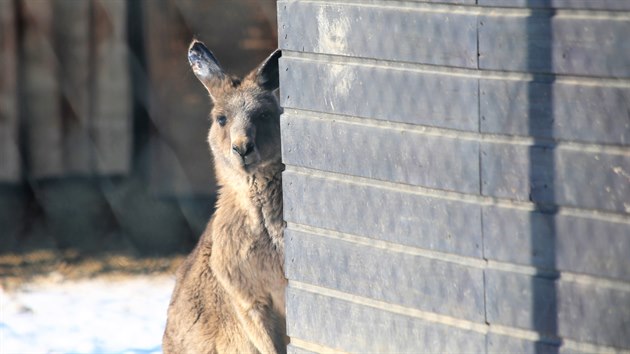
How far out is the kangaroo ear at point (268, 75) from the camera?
4.91 meters

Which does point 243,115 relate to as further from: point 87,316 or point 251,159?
point 87,316

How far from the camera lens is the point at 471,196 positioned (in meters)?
3.00

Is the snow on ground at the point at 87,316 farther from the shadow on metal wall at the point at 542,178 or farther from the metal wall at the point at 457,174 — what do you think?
the shadow on metal wall at the point at 542,178

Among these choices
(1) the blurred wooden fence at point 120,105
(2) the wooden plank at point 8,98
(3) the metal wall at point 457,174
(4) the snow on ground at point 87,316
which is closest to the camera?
(3) the metal wall at point 457,174

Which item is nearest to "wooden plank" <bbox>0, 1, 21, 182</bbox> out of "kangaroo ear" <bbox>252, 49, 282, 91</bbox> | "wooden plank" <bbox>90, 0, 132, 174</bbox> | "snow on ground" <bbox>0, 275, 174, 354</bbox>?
"wooden plank" <bbox>90, 0, 132, 174</bbox>

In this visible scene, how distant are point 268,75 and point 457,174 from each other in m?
2.07

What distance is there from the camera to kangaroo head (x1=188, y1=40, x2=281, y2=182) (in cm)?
480

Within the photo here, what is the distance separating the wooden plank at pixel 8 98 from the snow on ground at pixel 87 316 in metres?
0.83

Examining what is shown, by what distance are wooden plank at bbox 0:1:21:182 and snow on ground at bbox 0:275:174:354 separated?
0.83 meters

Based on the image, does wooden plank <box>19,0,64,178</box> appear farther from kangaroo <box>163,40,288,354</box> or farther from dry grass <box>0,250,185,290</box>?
kangaroo <box>163,40,288,354</box>

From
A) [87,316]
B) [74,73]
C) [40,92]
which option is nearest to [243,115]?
[87,316]

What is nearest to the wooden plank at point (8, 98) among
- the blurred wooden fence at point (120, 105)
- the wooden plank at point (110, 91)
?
the blurred wooden fence at point (120, 105)

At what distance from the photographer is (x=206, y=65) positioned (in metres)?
5.12

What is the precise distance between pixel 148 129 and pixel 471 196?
4.35 meters
